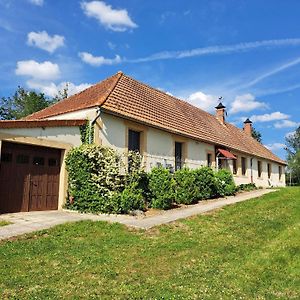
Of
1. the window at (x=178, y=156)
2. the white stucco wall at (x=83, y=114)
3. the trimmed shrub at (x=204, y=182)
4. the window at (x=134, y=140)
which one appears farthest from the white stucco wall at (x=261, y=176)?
the white stucco wall at (x=83, y=114)

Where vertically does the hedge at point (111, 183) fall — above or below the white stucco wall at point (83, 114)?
below

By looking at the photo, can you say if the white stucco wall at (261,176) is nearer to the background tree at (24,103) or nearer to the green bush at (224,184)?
the green bush at (224,184)

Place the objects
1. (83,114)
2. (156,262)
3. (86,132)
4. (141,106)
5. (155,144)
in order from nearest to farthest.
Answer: (156,262), (86,132), (83,114), (155,144), (141,106)

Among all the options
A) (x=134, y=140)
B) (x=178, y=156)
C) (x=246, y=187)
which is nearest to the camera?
(x=134, y=140)

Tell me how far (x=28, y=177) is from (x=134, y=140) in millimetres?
5984

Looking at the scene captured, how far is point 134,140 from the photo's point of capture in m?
17.5

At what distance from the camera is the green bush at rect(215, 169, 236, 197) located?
66.0ft

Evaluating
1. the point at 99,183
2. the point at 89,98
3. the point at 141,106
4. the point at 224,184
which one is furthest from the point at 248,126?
the point at 99,183

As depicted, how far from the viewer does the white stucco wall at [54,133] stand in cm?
1301

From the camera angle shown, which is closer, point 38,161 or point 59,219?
point 59,219

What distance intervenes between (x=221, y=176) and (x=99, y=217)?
10385 millimetres

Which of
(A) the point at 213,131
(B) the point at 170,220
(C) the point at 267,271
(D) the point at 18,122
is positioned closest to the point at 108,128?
(D) the point at 18,122

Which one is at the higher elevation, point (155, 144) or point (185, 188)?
point (155, 144)

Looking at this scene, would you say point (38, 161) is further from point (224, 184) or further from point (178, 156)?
point (224, 184)
